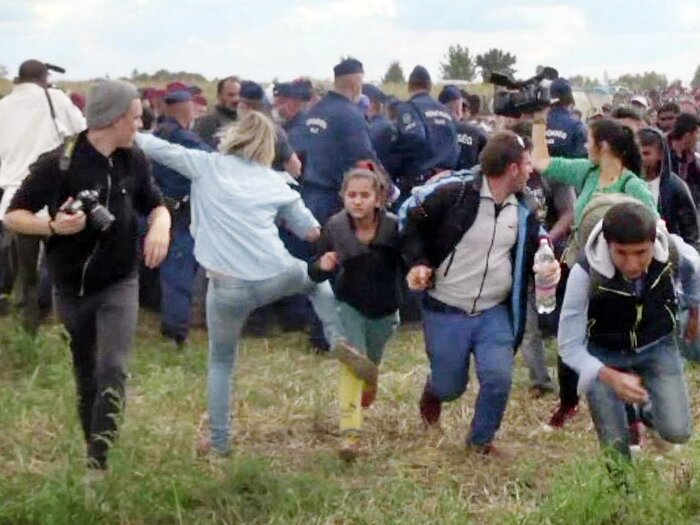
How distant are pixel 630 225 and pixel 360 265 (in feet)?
6.45

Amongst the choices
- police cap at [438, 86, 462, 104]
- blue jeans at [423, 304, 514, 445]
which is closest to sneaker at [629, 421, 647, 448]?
blue jeans at [423, 304, 514, 445]

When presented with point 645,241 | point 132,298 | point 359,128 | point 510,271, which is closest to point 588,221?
point 510,271

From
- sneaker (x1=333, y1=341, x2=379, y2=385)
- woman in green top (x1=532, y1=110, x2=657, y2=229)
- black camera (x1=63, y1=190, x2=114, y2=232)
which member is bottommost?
sneaker (x1=333, y1=341, x2=379, y2=385)

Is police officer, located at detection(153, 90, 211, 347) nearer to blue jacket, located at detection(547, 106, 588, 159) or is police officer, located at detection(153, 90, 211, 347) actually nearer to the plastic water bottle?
blue jacket, located at detection(547, 106, 588, 159)

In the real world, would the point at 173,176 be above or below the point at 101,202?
below

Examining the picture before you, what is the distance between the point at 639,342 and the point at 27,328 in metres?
5.00

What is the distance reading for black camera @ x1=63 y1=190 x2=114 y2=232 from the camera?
570 centimetres

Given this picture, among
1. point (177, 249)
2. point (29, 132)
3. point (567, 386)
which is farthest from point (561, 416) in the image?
point (29, 132)

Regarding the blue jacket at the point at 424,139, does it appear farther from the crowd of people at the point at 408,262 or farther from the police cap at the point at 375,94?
the police cap at the point at 375,94

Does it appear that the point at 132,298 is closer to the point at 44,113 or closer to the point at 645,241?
Result: the point at 645,241

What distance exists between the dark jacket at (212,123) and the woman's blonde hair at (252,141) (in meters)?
3.78

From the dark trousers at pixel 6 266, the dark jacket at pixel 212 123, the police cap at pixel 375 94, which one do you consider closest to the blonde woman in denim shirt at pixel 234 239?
the dark jacket at pixel 212 123

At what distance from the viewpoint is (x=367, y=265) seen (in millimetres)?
7035

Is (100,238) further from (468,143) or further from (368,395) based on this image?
(468,143)
